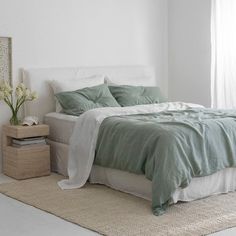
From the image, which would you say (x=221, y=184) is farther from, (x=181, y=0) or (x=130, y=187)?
(x=181, y=0)

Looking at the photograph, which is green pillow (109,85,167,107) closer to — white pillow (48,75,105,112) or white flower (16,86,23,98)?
white pillow (48,75,105,112)

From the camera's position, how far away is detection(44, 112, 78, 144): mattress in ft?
16.7

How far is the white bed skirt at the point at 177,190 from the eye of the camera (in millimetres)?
4105

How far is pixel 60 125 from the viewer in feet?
17.1

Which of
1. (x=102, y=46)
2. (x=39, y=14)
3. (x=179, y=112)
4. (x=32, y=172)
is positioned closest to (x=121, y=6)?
(x=102, y=46)

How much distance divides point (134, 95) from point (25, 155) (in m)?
1.43

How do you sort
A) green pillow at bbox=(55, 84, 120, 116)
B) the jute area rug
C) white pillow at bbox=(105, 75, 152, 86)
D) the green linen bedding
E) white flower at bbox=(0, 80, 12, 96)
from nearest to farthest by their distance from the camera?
the jute area rug → the green linen bedding → white flower at bbox=(0, 80, 12, 96) → green pillow at bbox=(55, 84, 120, 116) → white pillow at bbox=(105, 75, 152, 86)

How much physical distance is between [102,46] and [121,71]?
1.23 feet

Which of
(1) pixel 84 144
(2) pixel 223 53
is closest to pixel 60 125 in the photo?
(1) pixel 84 144

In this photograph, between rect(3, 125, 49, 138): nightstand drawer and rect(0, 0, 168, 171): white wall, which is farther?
rect(0, 0, 168, 171): white wall

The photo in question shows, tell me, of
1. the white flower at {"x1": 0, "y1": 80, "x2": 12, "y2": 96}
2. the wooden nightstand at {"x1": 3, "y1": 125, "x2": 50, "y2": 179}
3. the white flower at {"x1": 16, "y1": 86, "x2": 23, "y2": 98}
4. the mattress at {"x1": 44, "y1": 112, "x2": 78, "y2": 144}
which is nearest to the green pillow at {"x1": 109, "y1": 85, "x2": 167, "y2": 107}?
the mattress at {"x1": 44, "y1": 112, "x2": 78, "y2": 144}

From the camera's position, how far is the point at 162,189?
150 inches

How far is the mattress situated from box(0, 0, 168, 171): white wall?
451mm

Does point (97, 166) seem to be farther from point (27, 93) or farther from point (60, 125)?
point (27, 93)
